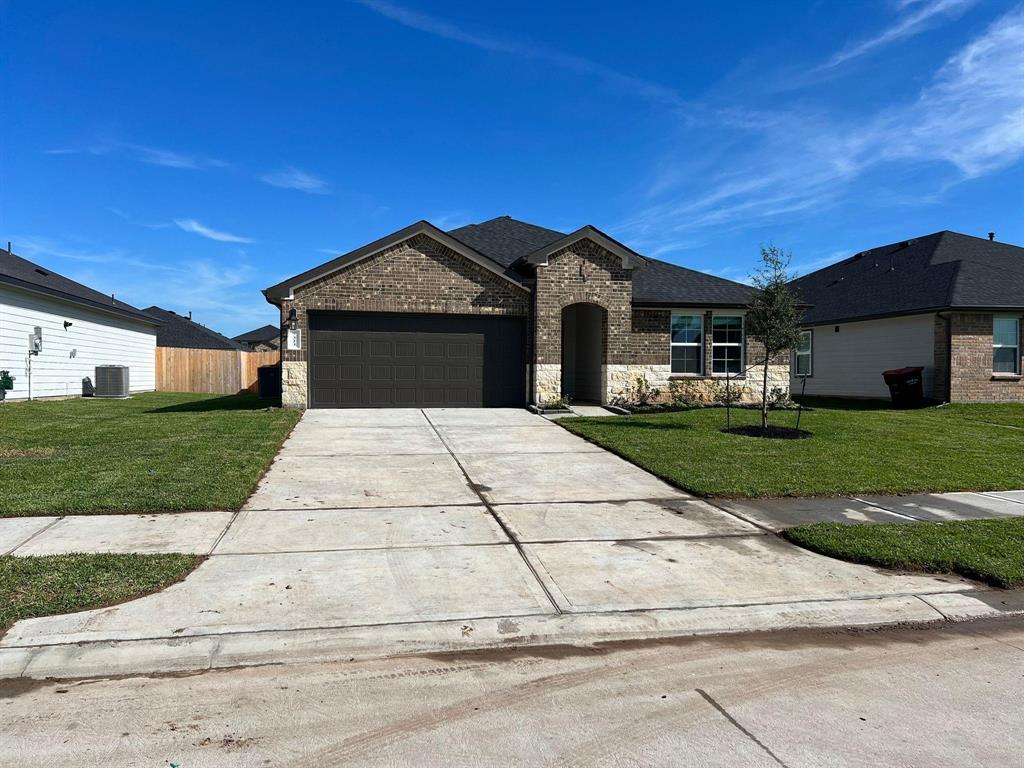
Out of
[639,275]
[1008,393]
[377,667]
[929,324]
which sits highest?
[639,275]

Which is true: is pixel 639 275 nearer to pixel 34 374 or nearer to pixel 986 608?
pixel 986 608

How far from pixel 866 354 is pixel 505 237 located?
13333 millimetres

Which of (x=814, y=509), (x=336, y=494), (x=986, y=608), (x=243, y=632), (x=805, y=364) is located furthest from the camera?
(x=805, y=364)

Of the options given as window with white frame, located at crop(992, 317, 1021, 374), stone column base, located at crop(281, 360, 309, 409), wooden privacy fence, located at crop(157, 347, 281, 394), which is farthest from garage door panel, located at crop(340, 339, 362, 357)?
window with white frame, located at crop(992, 317, 1021, 374)

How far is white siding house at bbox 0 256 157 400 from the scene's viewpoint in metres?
19.1

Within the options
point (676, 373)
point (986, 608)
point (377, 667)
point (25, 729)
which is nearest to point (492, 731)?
point (377, 667)

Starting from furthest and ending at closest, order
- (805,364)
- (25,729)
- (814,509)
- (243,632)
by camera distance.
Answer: (805,364)
(814,509)
(243,632)
(25,729)

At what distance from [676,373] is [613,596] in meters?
14.5

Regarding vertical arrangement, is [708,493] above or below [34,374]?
below

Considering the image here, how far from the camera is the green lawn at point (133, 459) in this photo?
7223mm

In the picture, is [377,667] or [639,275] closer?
[377,667]

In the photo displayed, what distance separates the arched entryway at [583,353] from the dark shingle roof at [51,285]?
15.5m

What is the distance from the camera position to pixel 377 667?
13.0 feet

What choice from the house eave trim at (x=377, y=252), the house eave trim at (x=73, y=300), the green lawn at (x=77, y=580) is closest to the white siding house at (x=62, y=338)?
the house eave trim at (x=73, y=300)
